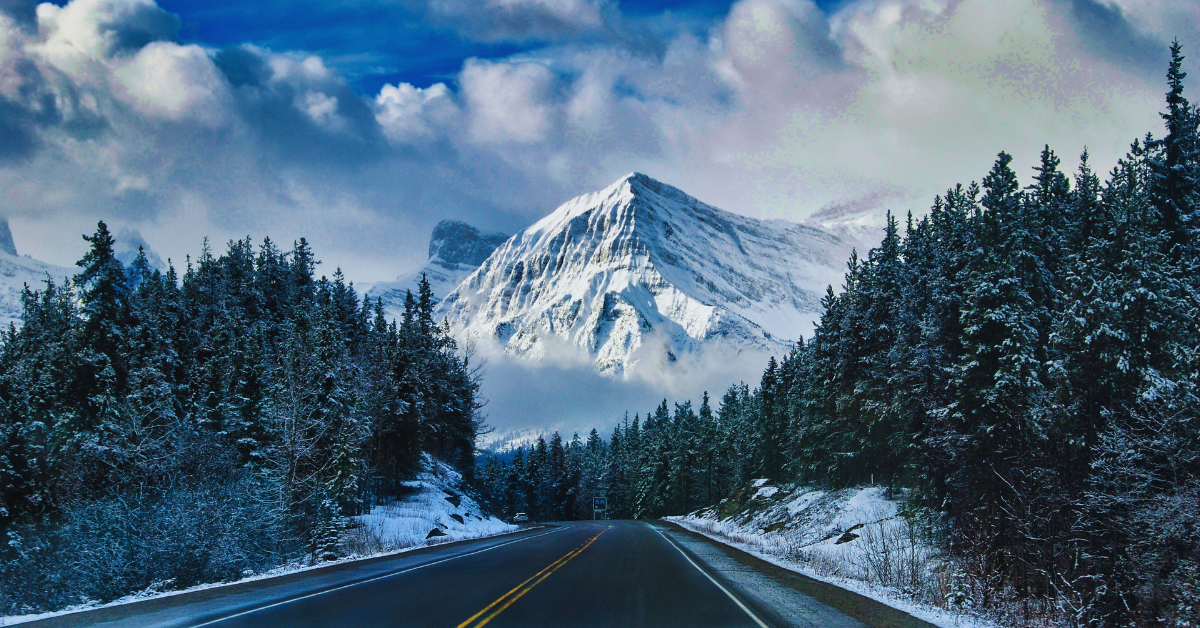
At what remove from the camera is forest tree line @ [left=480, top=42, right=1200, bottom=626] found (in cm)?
1329

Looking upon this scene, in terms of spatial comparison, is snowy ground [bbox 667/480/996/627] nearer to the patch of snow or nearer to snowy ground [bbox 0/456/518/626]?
the patch of snow

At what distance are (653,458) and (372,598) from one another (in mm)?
99827

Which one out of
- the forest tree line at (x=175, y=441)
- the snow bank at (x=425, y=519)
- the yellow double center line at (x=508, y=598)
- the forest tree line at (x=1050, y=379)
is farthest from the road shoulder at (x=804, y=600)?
the snow bank at (x=425, y=519)

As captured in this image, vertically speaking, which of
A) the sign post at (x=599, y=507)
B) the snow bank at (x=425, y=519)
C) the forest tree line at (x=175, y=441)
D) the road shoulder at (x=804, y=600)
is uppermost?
the forest tree line at (x=175, y=441)

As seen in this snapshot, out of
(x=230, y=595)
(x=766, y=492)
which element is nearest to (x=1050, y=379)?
(x=230, y=595)

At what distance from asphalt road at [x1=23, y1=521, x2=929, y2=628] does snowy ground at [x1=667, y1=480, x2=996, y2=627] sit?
1588 millimetres

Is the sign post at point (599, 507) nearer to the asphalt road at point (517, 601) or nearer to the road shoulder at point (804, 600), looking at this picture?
the road shoulder at point (804, 600)

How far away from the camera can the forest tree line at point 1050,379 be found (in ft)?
43.6

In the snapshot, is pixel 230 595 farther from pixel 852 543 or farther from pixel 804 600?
pixel 852 543

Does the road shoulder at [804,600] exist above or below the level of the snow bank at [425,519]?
above

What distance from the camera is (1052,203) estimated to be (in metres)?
29.7

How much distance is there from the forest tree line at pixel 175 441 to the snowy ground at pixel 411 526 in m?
0.84

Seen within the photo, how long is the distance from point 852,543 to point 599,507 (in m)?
89.0

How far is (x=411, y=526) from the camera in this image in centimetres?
3853
